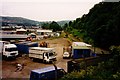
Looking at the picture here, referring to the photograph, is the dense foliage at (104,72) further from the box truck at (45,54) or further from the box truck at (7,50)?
the box truck at (7,50)

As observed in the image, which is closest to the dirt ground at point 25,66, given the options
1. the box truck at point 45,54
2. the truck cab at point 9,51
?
the box truck at point 45,54

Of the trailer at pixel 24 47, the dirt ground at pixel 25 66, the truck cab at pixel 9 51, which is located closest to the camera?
the dirt ground at pixel 25 66

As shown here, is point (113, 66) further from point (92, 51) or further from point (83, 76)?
point (92, 51)

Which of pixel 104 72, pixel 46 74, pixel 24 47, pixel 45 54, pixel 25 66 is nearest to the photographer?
pixel 104 72

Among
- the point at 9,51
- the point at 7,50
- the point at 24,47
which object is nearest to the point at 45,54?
the point at 9,51

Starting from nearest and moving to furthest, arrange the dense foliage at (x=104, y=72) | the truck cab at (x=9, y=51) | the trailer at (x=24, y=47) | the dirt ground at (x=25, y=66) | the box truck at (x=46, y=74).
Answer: the dense foliage at (x=104, y=72)
the box truck at (x=46, y=74)
the dirt ground at (x=25, y=66)
the truck cab at (x=9, y=51)
the trailer at (x=24, y=47)

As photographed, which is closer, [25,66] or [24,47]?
[25,66]

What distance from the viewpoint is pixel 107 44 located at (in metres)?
37.6

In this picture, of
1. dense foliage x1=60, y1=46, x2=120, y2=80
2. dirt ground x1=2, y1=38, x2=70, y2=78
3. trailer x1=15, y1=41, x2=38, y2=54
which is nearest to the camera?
dense foliage x1=60, y1=46, x2=120, y2=80

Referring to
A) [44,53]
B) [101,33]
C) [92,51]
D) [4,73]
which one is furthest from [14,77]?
[101,33]

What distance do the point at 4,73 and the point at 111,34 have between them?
14.9 m

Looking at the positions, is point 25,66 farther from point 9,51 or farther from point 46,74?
point 46,74

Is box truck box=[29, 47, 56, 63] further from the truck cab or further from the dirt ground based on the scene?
the truck cab

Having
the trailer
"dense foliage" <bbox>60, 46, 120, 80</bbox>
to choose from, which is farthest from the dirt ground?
"dense foliage" <bbox>60, 46, 120, 80</bbox>
